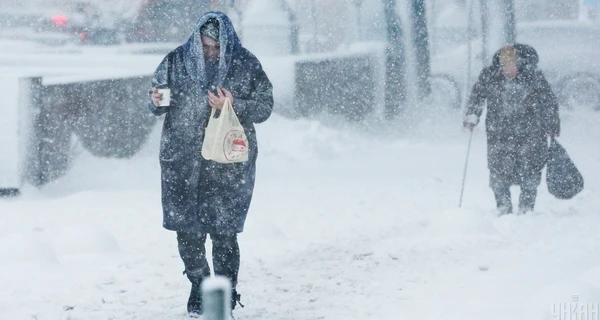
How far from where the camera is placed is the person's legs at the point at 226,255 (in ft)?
16.0

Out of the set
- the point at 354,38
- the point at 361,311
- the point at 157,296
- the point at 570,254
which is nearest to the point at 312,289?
the point at 361,311

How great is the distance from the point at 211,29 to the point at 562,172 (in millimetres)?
4521

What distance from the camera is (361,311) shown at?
5195mm

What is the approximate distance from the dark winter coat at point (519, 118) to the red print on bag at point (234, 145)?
158 inches

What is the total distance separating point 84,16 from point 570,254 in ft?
29.0

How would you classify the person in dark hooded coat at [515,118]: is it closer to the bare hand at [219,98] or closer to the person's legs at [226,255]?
the person's legs at [226,255]

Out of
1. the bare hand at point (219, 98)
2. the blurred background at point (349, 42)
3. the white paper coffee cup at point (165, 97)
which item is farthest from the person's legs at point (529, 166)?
the blurred background at point (349, 42)

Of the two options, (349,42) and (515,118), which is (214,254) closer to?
(515,118)

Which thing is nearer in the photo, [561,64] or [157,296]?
[157,296]

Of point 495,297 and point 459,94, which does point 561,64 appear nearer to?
point 459,94

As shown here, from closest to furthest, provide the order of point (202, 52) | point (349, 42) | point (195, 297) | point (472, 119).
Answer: point (202, 52)
point (195, 297)
point (472, 119)
point (349, 42)

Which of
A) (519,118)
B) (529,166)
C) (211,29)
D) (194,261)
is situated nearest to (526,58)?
(519,118)

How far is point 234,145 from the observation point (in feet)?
15.2

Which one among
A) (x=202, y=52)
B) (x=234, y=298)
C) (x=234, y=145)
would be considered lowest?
(x=234, y=298)
